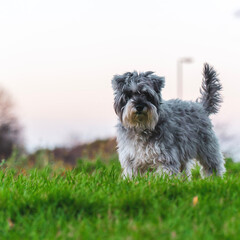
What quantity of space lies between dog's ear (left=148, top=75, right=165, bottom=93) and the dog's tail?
6.49 ft

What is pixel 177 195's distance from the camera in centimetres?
536

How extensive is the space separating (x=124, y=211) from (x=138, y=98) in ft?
9.03

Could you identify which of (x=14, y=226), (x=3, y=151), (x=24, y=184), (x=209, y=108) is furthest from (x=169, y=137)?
(x=3, y=151)

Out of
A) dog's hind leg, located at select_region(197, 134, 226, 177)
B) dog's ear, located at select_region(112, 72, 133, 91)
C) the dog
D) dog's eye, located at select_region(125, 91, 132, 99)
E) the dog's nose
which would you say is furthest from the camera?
dog's hind leg, located at select_region(197, 134, 226, 177)

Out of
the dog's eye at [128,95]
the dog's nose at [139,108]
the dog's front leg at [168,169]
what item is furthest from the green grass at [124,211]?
the dog's eye at [128,95]

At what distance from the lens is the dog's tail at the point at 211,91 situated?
9266 millimetres

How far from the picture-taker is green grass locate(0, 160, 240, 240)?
422cm

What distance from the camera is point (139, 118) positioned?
23.6ft

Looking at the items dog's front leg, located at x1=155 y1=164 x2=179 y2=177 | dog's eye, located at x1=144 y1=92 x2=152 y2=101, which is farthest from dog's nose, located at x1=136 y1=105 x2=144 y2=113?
dog's front leg, located at x1=155 y1=164 x2=179 y2=177

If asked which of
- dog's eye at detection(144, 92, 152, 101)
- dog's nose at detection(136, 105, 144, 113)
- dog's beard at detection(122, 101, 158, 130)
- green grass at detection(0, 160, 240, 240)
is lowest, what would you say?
green grass at detection(0, 160, 240, 240)

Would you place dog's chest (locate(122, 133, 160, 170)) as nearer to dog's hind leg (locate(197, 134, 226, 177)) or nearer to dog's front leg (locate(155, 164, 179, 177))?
dog's front leg (locate(155, 164, 179, 177))

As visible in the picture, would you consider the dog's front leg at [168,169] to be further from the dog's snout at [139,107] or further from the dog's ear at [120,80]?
the dog's ear at [120,80]

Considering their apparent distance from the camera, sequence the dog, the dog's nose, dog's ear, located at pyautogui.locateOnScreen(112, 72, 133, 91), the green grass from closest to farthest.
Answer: the green grass, the dog's nose, the dog, dog's ear, located at pyautogui.locateOnScreen(112, 72, 133, 91)

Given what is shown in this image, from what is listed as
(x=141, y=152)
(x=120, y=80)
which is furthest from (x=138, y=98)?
(x=141, y=152)
